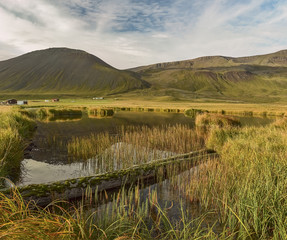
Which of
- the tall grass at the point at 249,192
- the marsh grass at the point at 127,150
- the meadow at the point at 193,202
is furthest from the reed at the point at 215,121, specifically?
the tall grass at the point at 249,192

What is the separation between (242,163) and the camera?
9.98 meters

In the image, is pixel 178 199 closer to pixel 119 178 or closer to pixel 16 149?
pixel 119 178

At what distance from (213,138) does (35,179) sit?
532 inches

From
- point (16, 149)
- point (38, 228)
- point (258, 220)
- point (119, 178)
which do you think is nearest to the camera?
point (38, 228)

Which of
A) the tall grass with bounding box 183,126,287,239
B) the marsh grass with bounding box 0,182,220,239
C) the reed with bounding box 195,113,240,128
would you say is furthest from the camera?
the reed with bounding box 195,113,240,128

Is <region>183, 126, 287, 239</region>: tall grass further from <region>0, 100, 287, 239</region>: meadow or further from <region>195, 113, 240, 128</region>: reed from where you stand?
<region>195, 113, 240, 128</region>: reed

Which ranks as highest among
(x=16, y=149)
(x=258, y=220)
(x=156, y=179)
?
(x=16, y=149)

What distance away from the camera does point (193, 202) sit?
26.6ft

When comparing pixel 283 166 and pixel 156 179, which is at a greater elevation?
pixel 283 166

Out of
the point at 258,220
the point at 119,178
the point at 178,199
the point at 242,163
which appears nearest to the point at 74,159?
the point at 119,178

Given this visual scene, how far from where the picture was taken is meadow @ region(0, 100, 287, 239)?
4.20 meters

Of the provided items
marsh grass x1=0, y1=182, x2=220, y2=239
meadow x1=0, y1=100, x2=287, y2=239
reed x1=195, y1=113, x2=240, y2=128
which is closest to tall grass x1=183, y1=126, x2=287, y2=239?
meadow x1=0, y1=100, x2=287, y2=239

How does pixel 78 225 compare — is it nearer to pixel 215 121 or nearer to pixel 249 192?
pixel 249 192

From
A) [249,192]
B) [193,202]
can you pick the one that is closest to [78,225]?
[249,192]
